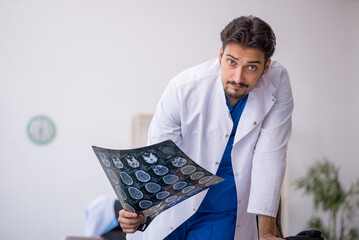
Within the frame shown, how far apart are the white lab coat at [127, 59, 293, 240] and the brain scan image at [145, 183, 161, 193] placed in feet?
1.11

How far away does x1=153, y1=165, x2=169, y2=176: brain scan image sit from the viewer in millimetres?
1336

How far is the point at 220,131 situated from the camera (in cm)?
175

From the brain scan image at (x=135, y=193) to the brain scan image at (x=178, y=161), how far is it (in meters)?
0.14

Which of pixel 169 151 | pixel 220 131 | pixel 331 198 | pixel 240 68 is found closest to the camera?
pixel 169 151

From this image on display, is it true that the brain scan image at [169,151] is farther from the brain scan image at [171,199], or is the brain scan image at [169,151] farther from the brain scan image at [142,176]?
the brain scan image at [171,199]

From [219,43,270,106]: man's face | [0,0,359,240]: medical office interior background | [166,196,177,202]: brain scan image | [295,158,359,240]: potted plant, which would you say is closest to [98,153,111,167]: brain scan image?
[166,196,177,202]: brain scan image

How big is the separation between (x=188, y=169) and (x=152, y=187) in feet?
0.38

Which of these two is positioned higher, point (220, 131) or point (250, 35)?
point (250, 35)

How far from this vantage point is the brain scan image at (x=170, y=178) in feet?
4.48

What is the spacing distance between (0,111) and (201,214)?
362 cm

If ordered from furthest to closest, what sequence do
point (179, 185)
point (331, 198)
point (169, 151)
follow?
1. point (331, 198)
2. point (179, 185)
3. point (169, 151)

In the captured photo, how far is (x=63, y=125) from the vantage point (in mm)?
4977

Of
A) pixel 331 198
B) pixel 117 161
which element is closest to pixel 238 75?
pixel 117 161

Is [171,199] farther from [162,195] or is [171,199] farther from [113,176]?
[113,176]
